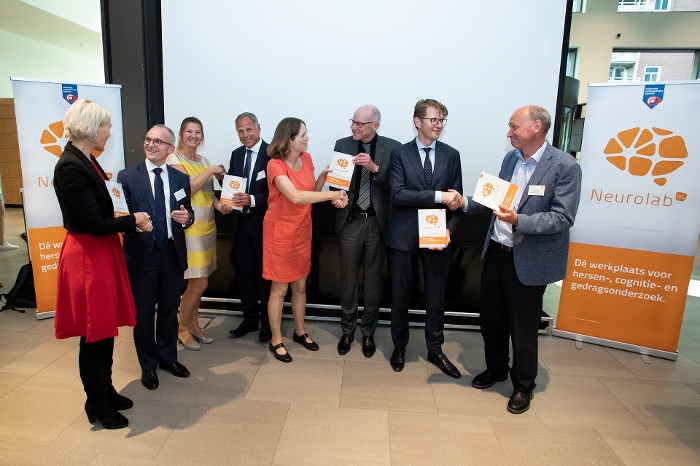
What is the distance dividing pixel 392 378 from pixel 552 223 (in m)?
1.41

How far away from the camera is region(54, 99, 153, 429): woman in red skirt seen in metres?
1.78

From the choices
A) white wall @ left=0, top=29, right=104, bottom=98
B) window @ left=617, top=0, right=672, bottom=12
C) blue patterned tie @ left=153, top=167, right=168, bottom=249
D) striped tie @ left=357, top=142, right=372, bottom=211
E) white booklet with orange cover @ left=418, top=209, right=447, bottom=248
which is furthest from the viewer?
white wall @ left=0, top=29, right=104, bottom=98

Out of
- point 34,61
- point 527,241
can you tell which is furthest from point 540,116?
point 34,61

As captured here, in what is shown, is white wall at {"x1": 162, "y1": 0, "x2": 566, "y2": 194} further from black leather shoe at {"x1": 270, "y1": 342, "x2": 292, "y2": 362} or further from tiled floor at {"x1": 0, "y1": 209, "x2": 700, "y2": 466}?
tiled floor at {"x1": 0, "y1": 209, "x2": 700, "y2": 466}

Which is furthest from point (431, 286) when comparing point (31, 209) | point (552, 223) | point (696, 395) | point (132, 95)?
point (31, 209)

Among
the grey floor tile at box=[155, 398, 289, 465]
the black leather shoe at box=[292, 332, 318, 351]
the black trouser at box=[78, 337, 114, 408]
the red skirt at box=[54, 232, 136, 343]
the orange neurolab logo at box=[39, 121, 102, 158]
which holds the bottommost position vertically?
the grey floor tile at box=[155, 398, 289, 465]

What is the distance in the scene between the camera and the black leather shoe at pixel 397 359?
2.76 metres

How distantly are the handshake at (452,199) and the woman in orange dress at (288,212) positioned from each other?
63cm

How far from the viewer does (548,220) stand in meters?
2.07

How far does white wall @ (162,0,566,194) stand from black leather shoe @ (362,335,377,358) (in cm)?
152

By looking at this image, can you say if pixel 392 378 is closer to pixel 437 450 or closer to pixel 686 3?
pixel 437 450

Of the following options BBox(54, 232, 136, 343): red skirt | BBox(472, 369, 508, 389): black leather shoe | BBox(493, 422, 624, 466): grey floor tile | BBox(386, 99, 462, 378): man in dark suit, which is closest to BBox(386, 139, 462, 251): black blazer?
BBox(386, 99, 462, 378): man in dark suit

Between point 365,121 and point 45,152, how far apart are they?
2.68 metres

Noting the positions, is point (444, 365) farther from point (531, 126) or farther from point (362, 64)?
point (362, 64)
